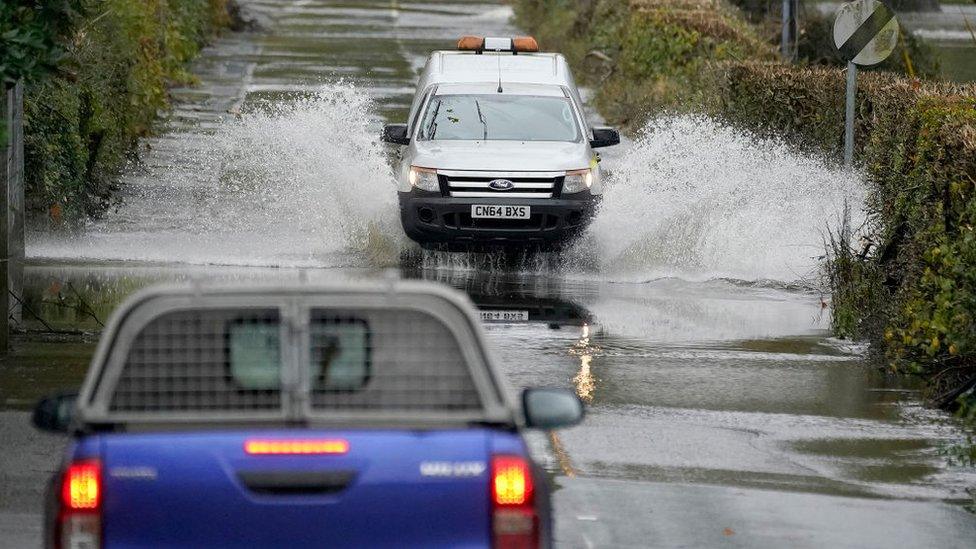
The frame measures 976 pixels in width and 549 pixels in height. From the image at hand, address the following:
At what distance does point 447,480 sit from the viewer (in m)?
4.95

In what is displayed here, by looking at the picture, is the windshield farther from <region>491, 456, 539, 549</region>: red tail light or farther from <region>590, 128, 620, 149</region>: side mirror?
<region>491, 456, 539, 549</region>: red tail light

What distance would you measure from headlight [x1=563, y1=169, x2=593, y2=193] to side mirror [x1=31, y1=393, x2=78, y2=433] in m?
10.6

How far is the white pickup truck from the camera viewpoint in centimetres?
1581

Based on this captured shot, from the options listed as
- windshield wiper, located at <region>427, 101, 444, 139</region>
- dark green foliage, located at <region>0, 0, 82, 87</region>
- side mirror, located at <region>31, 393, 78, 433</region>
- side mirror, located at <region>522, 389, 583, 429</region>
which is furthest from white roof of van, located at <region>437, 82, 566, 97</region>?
side mirror, located at <region>31, 393, 78, 433</region>

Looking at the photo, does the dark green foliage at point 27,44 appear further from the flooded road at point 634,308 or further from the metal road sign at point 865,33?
the metal road sign at point 865,33

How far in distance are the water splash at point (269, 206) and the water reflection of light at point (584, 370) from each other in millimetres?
4086

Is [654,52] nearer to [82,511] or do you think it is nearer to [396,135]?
[396,135]

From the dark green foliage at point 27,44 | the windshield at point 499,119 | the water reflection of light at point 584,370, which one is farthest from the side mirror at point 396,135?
the dark green foliage at point 27,44

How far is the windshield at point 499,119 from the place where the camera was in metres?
16.7

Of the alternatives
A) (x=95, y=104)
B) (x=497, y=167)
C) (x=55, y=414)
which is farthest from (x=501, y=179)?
(x=55, y=414)

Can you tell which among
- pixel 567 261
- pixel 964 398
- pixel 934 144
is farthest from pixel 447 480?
pixel 567 261

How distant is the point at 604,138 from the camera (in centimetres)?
1675

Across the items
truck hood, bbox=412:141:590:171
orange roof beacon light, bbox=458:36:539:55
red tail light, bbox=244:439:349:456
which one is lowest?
red tail light, bbox=244:439:349:456

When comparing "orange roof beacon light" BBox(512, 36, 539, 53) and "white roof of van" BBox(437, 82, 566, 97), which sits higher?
"orange roof beacon light" BBox(512, 36, 539, 53)
